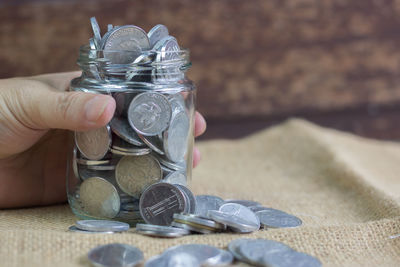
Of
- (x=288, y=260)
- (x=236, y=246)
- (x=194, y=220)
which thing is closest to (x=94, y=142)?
(x=194, y=220)

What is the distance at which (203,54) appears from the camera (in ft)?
8.20

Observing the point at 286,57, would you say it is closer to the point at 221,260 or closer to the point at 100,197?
the point at 100,197

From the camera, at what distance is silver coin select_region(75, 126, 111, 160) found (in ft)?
3.85

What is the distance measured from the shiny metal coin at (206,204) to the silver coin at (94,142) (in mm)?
259

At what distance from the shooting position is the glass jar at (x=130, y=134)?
1.17 meters

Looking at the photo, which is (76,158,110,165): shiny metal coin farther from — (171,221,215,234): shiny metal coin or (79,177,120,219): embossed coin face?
(171,221,215,234): shiny metal coin

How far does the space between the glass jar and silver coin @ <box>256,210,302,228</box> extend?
23 centimetres

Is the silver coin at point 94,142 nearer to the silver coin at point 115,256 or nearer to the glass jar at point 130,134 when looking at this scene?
the glass jar at point 130,134

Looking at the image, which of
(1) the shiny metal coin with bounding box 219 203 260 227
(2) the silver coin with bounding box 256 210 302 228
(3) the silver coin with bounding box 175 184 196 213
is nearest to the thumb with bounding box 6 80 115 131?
(3) the silver coin with bounding box 175 184 196 213

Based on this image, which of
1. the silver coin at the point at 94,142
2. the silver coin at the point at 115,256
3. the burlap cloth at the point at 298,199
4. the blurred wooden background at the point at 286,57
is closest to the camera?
the silver coin at the point at 115,256

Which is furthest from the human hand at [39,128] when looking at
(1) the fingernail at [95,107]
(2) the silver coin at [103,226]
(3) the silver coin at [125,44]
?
(2) the silver coin at [103,226]

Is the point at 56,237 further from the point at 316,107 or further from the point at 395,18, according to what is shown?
the point at 395,18

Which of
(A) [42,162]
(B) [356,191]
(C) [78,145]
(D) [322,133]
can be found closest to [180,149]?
(C) [78,145]

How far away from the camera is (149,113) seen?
1151mm
